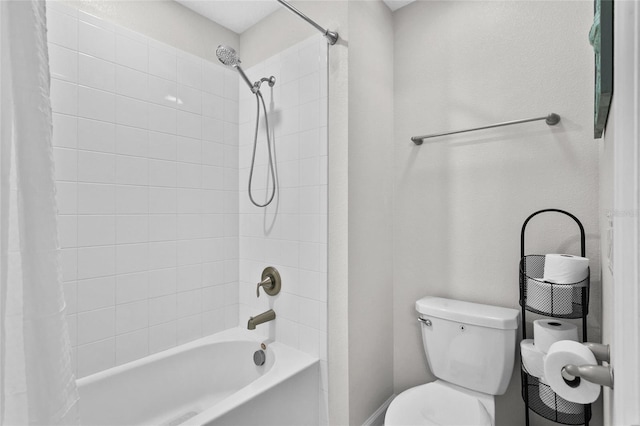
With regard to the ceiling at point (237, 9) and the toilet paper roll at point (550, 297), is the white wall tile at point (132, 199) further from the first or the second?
the toilet paper roll at point (550, 297)

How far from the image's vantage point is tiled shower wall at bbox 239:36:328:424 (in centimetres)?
170

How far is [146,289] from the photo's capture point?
1.73m

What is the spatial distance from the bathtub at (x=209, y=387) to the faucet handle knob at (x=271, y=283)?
0.97 ft

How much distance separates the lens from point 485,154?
162 centimetres

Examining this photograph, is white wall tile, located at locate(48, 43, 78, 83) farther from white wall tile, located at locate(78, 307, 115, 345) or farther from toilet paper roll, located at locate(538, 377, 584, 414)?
toilet paper roll, located at locate(538, 377, 584, 414)

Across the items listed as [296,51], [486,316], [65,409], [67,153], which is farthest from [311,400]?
[296,51]

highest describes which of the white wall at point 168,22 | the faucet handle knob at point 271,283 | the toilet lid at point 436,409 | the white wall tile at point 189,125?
the white wall at point 168,22

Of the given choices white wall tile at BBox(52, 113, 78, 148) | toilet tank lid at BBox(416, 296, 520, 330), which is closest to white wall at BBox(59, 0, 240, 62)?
white wall tile at BBox(52, 113, 78, 148)

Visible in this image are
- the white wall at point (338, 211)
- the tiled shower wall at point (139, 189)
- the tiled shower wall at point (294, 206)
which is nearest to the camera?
the tiled shower wall at point (139, 189)

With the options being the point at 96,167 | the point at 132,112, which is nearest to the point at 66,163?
the point at 96,167

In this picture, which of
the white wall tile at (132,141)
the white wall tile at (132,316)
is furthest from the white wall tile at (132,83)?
the white wall tile at (132,316)

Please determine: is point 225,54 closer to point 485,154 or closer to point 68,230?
point 68,230

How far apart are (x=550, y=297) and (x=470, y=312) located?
342 mm

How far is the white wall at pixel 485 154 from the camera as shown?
140 cm
